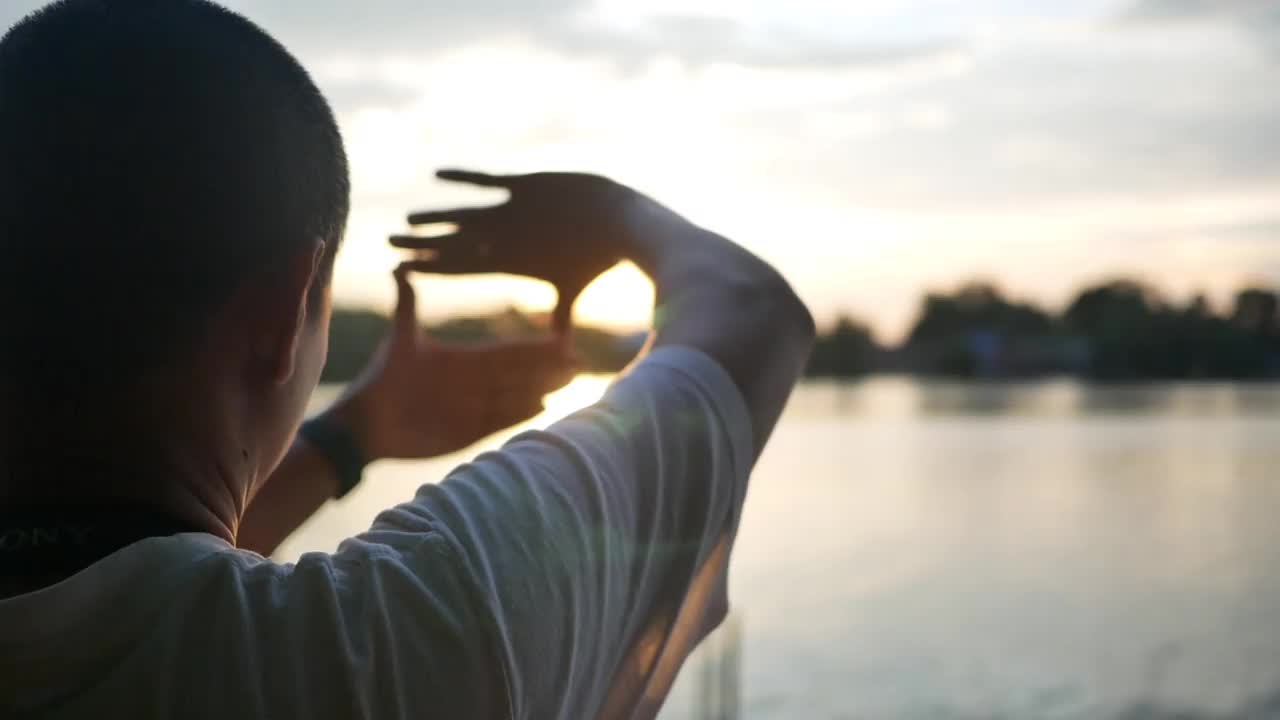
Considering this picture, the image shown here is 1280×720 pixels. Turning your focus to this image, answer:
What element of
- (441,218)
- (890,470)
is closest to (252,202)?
(441,218)

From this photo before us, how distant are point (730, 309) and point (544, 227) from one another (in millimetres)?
114

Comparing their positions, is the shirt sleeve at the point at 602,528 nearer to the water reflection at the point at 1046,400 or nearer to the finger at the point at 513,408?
the finger at the point at 513,408

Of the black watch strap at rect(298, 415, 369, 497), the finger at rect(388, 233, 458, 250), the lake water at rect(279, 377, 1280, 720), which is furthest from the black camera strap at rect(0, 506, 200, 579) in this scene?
the lake water at rect(279, 377, 1280, 720)

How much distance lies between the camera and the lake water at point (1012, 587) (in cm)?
782

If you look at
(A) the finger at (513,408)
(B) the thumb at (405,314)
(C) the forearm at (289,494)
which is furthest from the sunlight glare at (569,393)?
(C) the forearm at (289,494)

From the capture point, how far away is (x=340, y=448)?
79cm

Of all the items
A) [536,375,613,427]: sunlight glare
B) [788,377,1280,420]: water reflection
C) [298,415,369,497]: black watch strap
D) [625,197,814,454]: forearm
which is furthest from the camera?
[788,377,1280,420]: water reflection

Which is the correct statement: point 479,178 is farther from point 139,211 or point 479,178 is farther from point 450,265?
point 139,211

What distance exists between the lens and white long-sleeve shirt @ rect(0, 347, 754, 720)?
39cm

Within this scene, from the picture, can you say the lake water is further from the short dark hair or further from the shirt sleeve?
the short dark hair

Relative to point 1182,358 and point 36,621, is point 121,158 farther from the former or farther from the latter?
point 1182,358

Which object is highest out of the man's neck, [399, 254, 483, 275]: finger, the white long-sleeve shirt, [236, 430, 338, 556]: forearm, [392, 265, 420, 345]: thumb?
[399, 254, 483, 275]: finger

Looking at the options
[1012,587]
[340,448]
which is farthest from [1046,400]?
[340,448]

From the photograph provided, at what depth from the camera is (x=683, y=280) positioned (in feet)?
1.75
